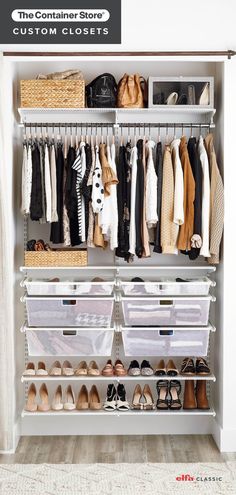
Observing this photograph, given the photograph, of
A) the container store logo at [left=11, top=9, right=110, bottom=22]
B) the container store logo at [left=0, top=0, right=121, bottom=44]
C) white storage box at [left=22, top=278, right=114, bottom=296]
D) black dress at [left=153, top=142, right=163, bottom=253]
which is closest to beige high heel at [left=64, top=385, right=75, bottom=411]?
white storage box at [left=22, top=278, right=114, bottom=296]

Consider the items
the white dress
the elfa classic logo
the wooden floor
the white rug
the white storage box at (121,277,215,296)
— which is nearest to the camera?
the white rug

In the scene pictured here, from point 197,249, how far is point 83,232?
691 mm

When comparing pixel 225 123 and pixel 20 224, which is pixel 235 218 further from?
pixel 20 224

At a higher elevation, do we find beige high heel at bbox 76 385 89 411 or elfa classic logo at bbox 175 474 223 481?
beige high heel at bbox 76 385 89 411

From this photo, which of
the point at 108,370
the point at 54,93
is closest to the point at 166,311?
the point at 108,370

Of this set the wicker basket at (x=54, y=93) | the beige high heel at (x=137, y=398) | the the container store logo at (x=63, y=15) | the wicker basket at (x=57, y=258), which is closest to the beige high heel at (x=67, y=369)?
the beige high heel at (x=137, y=398)

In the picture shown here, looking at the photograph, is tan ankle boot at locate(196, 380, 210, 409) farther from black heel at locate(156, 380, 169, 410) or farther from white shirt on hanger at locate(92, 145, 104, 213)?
white shirt on hanger at locate(92, 145, 104, 213)

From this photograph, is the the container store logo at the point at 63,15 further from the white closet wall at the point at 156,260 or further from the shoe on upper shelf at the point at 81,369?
the shoe on upper shelf at the point at 81,369

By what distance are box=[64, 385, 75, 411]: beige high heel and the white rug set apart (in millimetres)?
455

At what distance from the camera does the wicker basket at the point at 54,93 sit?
4.23 metres

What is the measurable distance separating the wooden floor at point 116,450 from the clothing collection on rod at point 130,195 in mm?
1157

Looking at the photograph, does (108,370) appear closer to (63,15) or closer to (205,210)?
(205,210)

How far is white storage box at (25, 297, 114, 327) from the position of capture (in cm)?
433

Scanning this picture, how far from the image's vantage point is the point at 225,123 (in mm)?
4191
